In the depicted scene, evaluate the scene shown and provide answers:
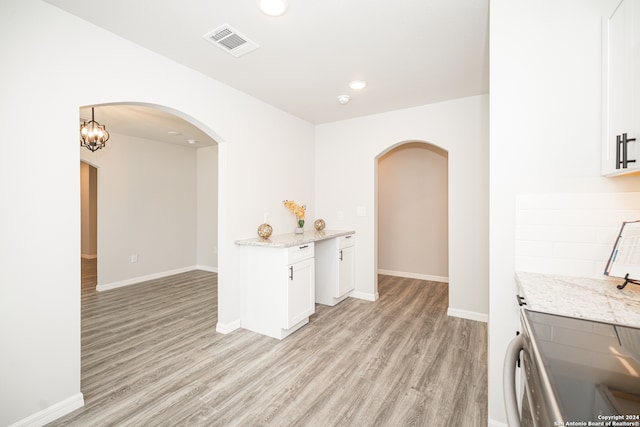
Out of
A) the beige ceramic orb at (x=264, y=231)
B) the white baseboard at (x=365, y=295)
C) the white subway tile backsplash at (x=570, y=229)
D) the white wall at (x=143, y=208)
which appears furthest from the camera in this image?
the white wall at (x=143, y=208)

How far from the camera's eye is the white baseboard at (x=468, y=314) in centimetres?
325

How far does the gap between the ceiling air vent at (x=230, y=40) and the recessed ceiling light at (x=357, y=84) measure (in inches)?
43.2

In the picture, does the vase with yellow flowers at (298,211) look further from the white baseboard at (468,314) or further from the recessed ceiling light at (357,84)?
the white baseboard at (468,314)

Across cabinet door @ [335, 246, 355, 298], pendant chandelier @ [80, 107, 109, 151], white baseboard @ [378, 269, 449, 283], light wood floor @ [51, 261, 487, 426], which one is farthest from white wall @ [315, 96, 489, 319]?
pendant chandelier @ [80, 107, 109, 151]

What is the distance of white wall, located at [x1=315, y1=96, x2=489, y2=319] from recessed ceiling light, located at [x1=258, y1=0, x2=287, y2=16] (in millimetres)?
2367

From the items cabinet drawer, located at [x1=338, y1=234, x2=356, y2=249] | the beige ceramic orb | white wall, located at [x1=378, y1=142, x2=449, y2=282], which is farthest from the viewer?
white wall, located at [x1=378, y1=142, x2=449, y2=282]

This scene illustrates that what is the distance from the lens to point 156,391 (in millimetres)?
1994

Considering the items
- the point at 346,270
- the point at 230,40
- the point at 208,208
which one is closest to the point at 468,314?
the point at 346,270

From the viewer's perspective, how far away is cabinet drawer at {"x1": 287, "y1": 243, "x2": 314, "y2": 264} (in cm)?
281

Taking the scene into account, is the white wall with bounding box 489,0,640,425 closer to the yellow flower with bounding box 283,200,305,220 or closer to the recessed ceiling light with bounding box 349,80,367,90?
the recessed ceiling light with bounding box 349,80,367,90

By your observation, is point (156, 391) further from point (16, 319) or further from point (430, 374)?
point (430, 374)

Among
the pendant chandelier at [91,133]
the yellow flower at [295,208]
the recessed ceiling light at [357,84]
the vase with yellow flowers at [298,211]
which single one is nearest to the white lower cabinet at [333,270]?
the vase with yellow flowers at [298,211]

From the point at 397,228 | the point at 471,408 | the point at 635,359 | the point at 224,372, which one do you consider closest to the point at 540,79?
the point at 635,359

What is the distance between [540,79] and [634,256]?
38.3 inches
